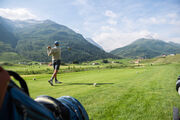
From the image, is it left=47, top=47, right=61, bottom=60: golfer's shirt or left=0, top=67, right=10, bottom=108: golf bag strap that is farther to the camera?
left=47, top=47, right=61, bottom=60: golfer's shirt

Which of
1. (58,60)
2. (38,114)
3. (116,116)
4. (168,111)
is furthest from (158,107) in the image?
(58,60)

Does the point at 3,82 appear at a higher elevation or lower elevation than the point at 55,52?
lower

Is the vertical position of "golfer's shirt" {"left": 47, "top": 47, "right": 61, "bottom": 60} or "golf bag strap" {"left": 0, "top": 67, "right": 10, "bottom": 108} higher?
"golfer's shirt" {"left": 47, "top": 47, "right": 61, "bottom": 60}

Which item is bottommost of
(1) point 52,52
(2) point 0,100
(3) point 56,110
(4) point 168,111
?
(4) point 168,111

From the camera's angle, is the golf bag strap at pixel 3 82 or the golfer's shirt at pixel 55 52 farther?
the golfer's shirt at pixel 55 52

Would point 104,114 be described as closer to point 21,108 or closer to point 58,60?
point 21,108

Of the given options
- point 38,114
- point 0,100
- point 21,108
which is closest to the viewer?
point 0,100

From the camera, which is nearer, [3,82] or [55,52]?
[3,82]

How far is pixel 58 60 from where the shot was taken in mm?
10555

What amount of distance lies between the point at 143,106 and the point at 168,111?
74 centimetres

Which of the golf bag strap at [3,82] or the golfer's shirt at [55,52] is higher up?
the golfer's shirt at [55,52]

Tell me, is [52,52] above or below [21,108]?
above

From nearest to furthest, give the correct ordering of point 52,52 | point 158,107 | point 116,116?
1. point 116,116
2. point 158,107
3. point 52,52

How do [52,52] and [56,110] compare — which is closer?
[56,110]
